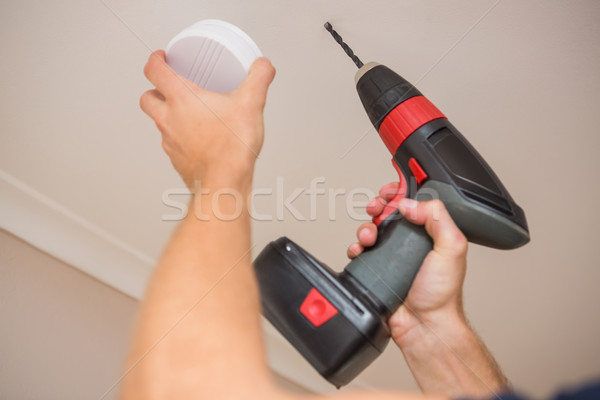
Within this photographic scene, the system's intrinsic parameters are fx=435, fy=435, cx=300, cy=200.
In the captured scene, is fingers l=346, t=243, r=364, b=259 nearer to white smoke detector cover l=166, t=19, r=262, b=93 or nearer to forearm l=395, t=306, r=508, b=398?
forearm l=395, t=306, r=508, b=398

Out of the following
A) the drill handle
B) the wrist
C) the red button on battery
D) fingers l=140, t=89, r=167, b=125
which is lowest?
the wrist

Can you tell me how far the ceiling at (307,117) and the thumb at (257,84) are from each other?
16 centimetres

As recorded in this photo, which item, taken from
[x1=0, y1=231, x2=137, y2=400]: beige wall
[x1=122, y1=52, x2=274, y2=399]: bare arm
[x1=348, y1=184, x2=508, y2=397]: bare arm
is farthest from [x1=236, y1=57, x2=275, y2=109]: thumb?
[x1=0, y1=231, x2=137, y2=400]: beige wall

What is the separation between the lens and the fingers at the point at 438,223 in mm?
601

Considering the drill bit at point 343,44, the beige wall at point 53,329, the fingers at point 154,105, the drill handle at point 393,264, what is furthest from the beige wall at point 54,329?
the drill bit at point 343,44

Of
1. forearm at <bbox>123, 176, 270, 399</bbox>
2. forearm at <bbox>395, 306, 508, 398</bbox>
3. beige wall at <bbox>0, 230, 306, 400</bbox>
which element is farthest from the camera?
beige wall at <bbox>0, 230, 306, 400</bbox>

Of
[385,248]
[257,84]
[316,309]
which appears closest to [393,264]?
[385,248]

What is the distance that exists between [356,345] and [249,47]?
0.40 m

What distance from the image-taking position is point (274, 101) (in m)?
0.75

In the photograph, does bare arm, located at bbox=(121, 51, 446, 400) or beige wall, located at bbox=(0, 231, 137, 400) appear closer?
bare arm, located at bbox=(121, 51, 446, 400)

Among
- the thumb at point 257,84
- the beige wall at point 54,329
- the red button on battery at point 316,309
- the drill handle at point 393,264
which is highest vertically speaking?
the thumb at point 257,84

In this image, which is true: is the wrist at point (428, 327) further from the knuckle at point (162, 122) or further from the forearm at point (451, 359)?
the knuckle at point (162, 122)

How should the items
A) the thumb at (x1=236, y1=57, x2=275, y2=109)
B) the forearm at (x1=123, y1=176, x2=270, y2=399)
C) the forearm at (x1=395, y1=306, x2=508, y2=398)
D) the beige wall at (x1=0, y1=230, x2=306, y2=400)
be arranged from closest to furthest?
the forearm at (x1=123, y1=176, x2=270, y2=399)
the thumb at (x1=236, y1=57, x2=275, y2=109)
the forearm at (x1=395, y1=306, x2=508, y2=398)
the beige wall at (x1=0, y1=230, x2=306, y2=400)

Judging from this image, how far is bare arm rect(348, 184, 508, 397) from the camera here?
A: 612 millimetres
